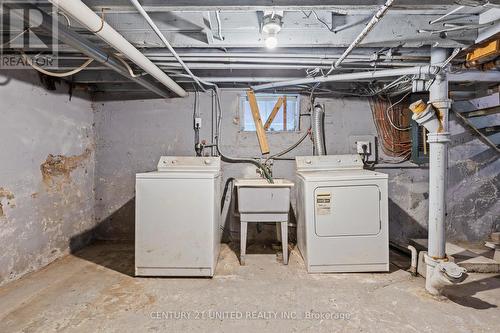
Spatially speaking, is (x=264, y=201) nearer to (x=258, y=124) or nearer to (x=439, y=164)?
(x=258, y=124)

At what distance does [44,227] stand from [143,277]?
3.81 ft

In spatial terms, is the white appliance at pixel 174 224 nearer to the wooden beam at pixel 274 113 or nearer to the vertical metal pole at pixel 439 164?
the wooden beam at pixel 274 113

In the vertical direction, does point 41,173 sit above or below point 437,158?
below

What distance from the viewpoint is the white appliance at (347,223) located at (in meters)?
2.23

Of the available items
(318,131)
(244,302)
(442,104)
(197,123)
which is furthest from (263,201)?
(442,104)

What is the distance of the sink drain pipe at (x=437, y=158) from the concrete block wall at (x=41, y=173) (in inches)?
130

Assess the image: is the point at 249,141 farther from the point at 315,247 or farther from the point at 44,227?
the point at 44,227

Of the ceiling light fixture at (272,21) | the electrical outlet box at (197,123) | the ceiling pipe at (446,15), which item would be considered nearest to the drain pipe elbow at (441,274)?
the ceiling pipe at (446,15)

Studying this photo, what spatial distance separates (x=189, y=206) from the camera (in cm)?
218

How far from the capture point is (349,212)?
224cm

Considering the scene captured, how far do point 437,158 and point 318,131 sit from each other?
1293mm

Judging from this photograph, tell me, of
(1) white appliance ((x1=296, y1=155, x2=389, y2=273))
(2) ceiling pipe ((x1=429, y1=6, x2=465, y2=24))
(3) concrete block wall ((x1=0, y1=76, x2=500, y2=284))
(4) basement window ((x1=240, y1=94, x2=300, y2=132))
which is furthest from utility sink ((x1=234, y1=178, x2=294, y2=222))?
Result: (2) ceiling pipe ((x1=429, y1=6, x2=465, y2=24))

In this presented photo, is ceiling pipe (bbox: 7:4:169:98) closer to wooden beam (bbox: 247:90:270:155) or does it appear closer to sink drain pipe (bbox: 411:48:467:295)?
wooden beam (bbox: 247:90:270:155)

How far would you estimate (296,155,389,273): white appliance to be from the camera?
2.23 metres
